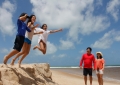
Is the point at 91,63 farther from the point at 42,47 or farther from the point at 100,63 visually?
the point at 42,47

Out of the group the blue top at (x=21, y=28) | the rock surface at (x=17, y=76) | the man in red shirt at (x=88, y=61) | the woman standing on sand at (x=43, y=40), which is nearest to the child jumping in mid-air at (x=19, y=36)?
the blue top at (x=21, y=28)

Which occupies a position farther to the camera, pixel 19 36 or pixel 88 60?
pixel 88 60

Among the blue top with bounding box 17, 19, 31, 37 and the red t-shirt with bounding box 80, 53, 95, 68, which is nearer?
the blue top with bounding box 17, 19, 31, 37

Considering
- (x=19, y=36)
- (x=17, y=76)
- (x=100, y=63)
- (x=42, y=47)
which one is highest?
(x=19, y=36)

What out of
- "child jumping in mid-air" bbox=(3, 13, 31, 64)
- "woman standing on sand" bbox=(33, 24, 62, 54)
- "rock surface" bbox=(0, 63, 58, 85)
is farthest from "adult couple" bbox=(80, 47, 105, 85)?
"child jumping in mid-air" bbox=(3, 13, 31, 64)

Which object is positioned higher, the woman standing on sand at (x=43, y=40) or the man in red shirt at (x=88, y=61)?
the woman standing on sand at (x=43, y=40)

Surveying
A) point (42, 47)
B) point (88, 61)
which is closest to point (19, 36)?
point (42, 47)

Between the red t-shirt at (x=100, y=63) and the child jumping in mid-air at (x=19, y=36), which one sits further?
the red t-shirt at (x=100, y=63)

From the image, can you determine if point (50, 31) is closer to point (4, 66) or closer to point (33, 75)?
point (33, 75)

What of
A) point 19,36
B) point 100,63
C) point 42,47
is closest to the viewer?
point 19,36

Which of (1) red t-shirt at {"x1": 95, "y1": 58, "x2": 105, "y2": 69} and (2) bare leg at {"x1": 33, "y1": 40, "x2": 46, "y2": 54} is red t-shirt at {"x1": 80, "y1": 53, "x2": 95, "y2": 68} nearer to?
(1) red t-shirt at {"x1": 95, "y1": 58, "x2": 105, "y2": 69}

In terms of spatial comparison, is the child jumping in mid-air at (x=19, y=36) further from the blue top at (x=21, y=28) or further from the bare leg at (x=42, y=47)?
the bare leg at (x=42, y=47)

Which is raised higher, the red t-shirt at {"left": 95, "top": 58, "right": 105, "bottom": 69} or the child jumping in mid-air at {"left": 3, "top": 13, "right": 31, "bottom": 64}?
the child jumping in mid-air at {"left": 3, "top": 13, "right": 31, "bottom": 64}

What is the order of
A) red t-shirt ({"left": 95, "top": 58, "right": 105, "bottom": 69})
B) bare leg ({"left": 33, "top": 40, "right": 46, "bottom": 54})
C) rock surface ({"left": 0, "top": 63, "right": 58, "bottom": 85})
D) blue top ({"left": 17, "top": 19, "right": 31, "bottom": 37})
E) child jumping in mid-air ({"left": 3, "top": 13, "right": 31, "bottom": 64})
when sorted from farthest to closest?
red t-shirt ({"left": 95, "top": 58, "right": 105, "bottom": 69}), bare leg ({"left": 33, "top": 40, "right": 46, "bottom": 54}), blue top ({"left": 17, "top": 19, "right": 31, "bottom": 37}), child jumping in mid-air ({"left": 3, "top": 13, "right": 31, "bottom": 64}), rock surface ({"left": 0, "top": 63, "right": 58, "bottom": 85})
